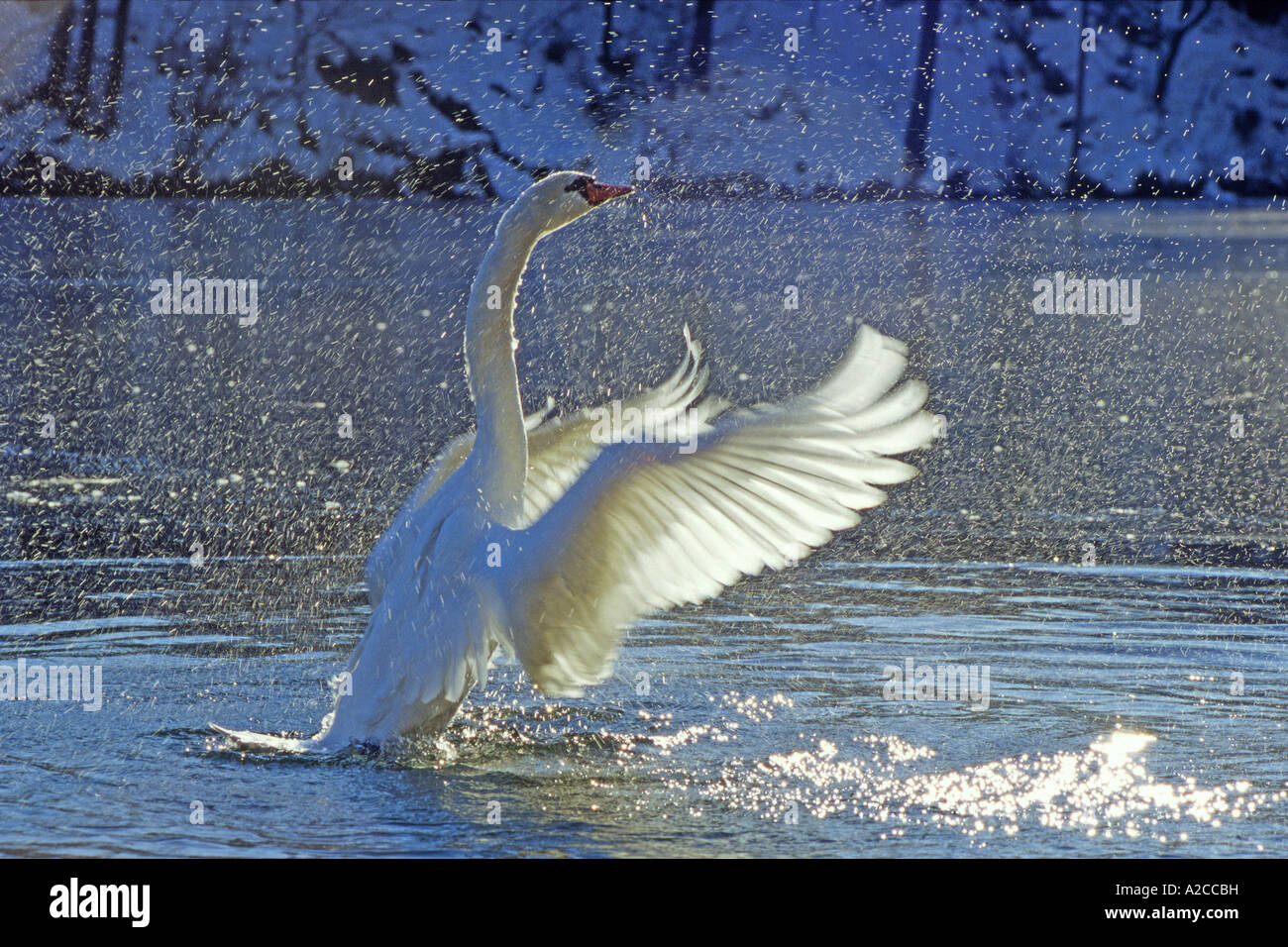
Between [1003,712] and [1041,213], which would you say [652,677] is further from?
[1041,213]

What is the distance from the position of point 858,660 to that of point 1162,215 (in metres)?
20.9

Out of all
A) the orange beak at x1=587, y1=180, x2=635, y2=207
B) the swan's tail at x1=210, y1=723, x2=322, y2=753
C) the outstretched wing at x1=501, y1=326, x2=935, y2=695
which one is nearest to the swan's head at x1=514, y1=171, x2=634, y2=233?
the orange beak at x1=587, y1=180, x2=635, y2=207

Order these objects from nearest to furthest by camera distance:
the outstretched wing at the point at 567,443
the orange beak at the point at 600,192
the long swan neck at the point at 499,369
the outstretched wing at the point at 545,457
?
1. the long swan neck at the point at 499,369
2. the outstretched wing at the point at 545,457
3. the orange beak at the point at 600,192
4. the outstretched wing at the point at 567,443

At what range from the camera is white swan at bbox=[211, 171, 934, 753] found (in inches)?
160

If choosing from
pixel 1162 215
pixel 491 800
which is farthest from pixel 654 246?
pixel 491 800

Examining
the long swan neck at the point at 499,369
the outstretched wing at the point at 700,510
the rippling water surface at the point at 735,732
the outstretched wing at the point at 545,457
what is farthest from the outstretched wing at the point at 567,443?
the outstretched wing at the point at 700,510

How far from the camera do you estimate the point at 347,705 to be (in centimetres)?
471

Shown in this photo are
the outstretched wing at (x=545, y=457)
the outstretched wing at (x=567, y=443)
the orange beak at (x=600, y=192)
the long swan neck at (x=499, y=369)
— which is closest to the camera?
the long swan neck at (x=499, y=369)

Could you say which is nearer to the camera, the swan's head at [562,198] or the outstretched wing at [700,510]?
the outstretched wing at [700,510]

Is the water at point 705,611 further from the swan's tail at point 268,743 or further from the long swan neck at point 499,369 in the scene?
the long swan neck at point 499,369

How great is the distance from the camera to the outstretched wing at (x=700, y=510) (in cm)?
404

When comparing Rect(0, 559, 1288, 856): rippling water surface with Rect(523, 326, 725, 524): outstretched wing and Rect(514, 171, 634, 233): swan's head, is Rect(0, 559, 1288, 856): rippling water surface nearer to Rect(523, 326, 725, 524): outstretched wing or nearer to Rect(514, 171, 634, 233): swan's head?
Rect(523, 326, 725, 524): outstretched wing

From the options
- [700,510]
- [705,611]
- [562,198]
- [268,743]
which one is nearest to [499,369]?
[562,198]

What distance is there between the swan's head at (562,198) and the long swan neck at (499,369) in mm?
41
